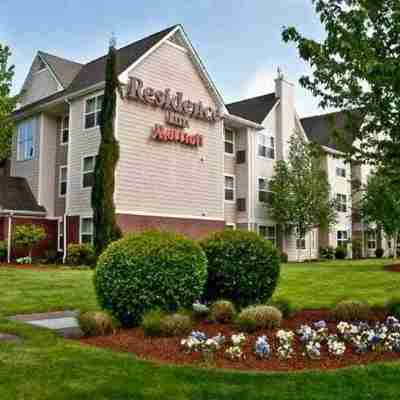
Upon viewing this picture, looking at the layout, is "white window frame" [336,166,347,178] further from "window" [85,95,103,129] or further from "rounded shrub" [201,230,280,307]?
"rounded shrub" [201,230,280,307]

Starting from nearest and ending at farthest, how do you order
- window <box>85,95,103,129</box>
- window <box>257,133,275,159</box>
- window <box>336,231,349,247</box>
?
window <box>85,95,103,129</box>
window <box>257,133,275,159</box>
window <box>336,231,349,247</box>

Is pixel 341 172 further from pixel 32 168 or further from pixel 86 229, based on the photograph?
pixel 32 168

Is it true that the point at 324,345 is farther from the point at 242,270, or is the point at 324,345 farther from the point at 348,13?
the point at 348,13

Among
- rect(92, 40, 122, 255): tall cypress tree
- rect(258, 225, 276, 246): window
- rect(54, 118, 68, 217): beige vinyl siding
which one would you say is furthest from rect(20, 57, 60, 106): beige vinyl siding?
rect(258, 225, 276, 246): window

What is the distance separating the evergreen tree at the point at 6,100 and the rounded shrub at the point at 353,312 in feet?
72.5

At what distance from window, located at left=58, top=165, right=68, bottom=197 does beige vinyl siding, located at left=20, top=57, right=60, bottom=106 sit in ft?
16.3

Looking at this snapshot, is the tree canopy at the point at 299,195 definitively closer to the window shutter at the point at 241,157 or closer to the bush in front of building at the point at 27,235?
the window shutter at the point at 241,157

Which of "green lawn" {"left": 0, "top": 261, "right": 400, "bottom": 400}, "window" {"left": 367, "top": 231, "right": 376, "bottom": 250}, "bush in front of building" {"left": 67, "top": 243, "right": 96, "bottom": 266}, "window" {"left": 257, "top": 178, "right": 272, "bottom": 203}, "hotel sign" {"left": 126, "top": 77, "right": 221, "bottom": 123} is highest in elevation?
"hotel sign" {"left": 126, "top": 77, "right": 221, "bottom": 123}

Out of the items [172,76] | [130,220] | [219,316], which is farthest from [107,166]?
[219,316]

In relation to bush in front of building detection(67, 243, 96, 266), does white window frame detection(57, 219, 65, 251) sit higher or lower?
higher

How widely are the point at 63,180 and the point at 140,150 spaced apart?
4.78 meters

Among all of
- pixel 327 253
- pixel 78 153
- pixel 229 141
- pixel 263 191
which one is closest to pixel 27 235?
pixel 78 153

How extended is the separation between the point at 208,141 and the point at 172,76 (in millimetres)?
3909

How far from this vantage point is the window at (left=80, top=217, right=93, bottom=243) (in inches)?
860
